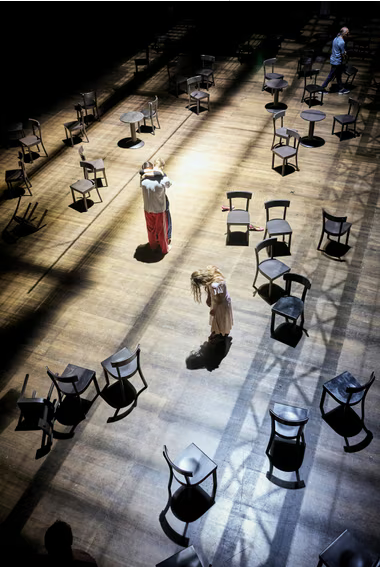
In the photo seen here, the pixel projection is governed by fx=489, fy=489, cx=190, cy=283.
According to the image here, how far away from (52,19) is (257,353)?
16859 millimetres

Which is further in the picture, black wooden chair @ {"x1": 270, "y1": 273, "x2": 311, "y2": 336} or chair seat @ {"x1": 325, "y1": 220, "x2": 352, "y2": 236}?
chair seat @ {"x1": 325, "y1": 220, "x2": 352, "y2": 236}

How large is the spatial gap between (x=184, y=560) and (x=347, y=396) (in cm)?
265

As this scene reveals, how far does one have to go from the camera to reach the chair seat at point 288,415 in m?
5.66

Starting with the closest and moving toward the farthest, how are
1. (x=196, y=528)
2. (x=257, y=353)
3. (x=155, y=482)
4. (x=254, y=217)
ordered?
1. (x=196, y=528)
2. (x=155, y=482)
3. (x=257, y=353)
4. (x=254, y=217)

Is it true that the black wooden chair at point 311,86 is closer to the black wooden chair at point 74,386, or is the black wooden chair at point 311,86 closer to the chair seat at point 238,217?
the chair seat at point 238,217

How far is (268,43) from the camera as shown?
53.4 ft

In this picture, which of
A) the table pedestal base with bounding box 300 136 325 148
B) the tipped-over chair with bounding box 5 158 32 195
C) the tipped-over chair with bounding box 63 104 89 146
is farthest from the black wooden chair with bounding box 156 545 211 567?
the tipped-over chair with bounding box 63 104 89 146

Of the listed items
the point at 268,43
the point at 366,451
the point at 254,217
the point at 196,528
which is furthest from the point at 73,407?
the point at 268,43

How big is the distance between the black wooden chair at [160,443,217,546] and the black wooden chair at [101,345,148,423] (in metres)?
1.19

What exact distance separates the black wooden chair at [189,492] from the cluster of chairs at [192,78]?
9592mm

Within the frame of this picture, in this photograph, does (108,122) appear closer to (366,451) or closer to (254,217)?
(254,217)

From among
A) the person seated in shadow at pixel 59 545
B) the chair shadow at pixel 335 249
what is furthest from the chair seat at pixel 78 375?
the chair shadow at pixel 335 249

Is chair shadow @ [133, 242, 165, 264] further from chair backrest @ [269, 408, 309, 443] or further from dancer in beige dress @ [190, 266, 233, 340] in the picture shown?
chair backrest @ [269, 408, 309, 443]

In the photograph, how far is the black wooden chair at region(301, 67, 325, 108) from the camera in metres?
12.2
